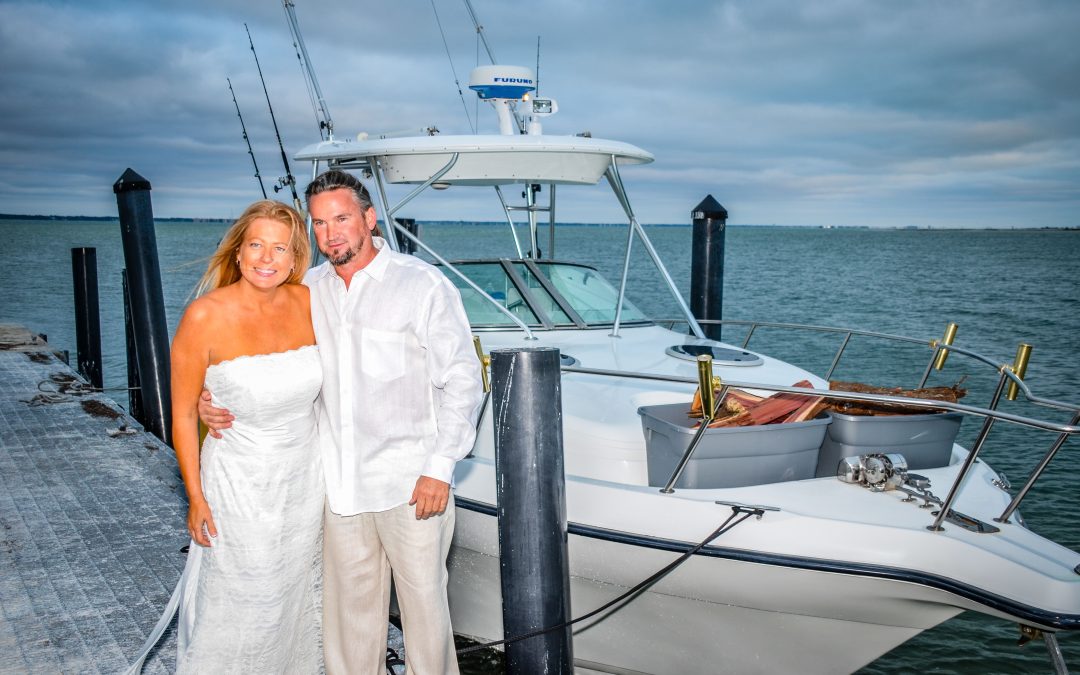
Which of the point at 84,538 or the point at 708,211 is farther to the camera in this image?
the point at 708,211

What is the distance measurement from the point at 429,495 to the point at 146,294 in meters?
5.92

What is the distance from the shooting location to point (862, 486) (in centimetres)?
368

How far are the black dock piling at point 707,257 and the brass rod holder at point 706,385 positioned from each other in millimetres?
5420

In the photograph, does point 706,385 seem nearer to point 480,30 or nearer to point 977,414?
point 977,414

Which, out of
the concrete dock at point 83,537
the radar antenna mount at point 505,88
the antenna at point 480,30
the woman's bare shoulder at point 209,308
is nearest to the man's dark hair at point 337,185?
the woman's bare shoulder at point 209,308

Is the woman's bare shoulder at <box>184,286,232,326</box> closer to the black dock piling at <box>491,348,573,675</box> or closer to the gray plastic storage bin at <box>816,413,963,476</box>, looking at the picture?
the black dock piling at <box>491,348,573,675</box>

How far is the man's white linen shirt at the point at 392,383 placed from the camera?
2.50 m

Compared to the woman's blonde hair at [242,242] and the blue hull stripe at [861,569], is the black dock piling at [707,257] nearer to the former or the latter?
the blue hull stripe at [861,569]

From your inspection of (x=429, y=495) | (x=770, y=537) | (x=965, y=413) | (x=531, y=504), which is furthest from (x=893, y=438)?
(x=429, y=495)

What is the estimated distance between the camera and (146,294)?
7414mm

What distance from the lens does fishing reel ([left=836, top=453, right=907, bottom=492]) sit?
11.9 ft

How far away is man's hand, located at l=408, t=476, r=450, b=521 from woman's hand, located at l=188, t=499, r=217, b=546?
0.62m

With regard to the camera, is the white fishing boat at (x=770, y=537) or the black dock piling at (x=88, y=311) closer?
the white fishing boat at (x=770, y=537)

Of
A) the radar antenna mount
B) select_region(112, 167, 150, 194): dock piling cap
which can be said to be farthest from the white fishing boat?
select_region(112, 167, 150, 194): dock piling cap
